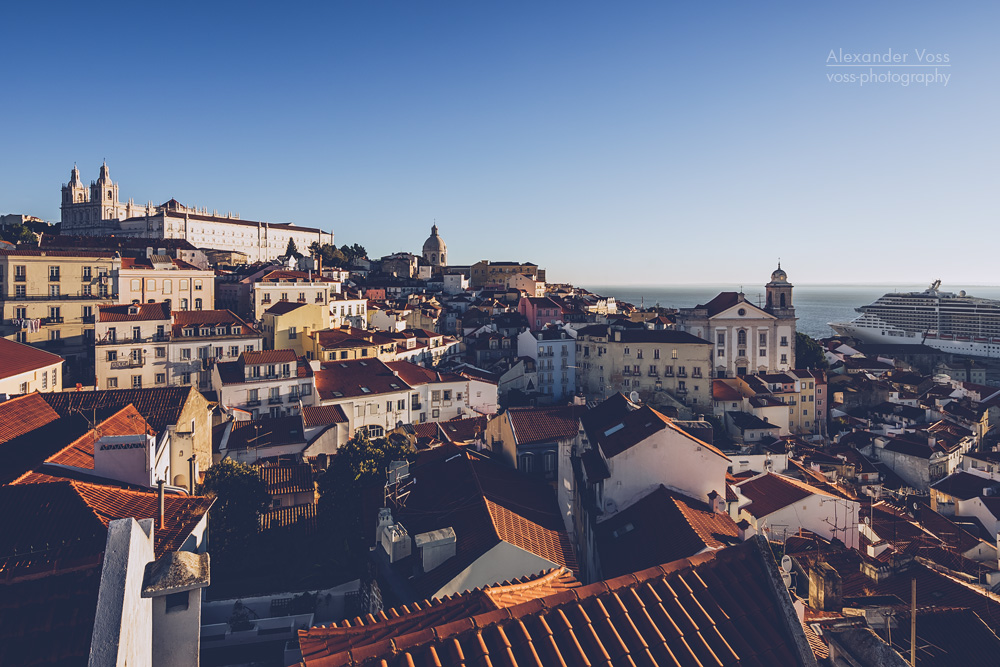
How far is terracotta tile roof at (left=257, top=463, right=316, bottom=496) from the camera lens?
2264 cm

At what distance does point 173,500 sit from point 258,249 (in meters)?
106

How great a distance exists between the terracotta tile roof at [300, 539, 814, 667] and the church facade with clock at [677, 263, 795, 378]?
5249 cm

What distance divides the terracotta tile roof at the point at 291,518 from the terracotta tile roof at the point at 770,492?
50.0ft

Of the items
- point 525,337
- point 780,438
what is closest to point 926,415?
point 780,438

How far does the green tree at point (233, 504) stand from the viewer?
17297mm

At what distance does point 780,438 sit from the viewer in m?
42.6

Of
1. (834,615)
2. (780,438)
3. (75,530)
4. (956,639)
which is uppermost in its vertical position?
(75,530)

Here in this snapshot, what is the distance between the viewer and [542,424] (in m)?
20.7

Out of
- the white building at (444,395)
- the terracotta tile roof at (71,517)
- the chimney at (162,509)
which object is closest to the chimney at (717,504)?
the terracotta tile roof at (71,517)

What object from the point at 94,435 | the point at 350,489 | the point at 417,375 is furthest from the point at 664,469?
the point at 417,375

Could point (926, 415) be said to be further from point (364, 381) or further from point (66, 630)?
point (66, 630)

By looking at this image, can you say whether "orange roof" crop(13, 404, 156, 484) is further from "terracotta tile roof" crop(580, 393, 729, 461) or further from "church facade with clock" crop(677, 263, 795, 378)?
"church facade with clock" crop(677, 263, 795, 378)

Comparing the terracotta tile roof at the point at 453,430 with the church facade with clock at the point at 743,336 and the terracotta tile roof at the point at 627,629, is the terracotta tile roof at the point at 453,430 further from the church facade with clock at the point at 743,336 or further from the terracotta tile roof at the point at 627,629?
the church facade with clock at the point at 743,336

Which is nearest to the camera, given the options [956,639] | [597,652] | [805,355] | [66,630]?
[597,652]
